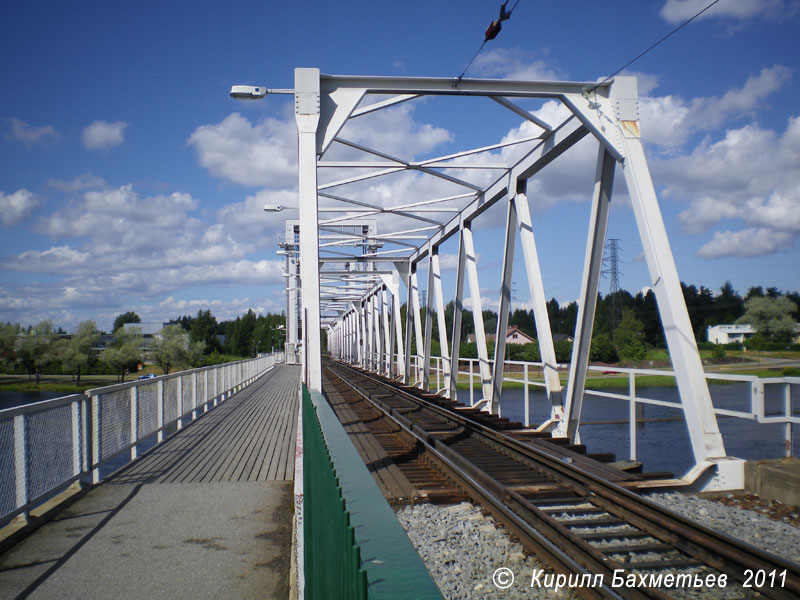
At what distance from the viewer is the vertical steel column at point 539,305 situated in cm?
988

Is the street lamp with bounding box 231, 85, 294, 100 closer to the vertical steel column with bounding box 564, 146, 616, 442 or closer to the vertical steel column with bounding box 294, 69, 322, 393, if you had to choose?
the vertical steel column with bounding box 294, 69, 322, 393

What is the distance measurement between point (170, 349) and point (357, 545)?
82.9m

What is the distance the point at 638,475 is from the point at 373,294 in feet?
92.9

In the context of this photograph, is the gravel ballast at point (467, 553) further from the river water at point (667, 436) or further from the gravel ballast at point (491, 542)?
the river water at point (667, 436)

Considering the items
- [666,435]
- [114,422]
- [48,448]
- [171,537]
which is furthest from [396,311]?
[171,537]

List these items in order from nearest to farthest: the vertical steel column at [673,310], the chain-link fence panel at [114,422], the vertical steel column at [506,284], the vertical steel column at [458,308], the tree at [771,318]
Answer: the vertical steel column at [673,310] < the chain-link fence panel at [114,422] < the vertical steel column at [506,284] < the vertical steel column at [458,308] < the tree at [771,318]

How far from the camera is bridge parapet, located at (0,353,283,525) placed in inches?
215

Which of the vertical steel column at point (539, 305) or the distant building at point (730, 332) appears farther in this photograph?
the distant building at point (730, 332)

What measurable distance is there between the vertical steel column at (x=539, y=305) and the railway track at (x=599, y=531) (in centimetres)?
149

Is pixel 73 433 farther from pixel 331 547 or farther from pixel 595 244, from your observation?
pixel 595 244

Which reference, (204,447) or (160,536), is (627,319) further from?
(160,536)

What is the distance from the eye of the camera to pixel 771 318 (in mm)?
53125

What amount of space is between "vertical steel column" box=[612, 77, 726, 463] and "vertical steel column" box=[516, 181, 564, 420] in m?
2.94

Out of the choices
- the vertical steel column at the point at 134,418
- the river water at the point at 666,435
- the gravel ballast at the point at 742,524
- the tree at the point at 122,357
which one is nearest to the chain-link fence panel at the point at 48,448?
the vertical steel column at the point at 134,418
